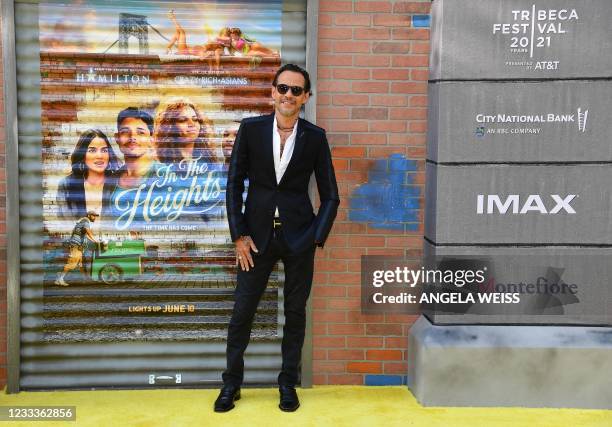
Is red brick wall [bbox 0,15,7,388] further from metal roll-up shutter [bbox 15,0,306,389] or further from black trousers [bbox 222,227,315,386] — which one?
black trousers [bbox 222,227,315,386]

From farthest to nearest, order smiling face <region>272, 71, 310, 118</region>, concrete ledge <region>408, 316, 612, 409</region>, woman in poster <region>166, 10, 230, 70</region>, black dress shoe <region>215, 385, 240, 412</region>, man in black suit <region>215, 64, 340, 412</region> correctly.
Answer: woman in poster <region>166, 10, 230, 70</region>, concrete ledge <region>408, 316, 612, 409</region>, black dress shoe <region>215, 385, 240, 412</region>, man in black suit <region>215, 64, 340, 412</region>, smiling face <region>272, 71, 310, 118</region>

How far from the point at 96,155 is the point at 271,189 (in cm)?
149

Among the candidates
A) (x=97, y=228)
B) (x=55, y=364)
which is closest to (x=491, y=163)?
(x=97, y=228)

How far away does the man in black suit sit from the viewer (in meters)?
4.61

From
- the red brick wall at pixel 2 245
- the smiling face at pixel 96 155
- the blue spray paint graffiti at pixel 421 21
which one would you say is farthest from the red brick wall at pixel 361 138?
the red brick wall at pixel 2 245

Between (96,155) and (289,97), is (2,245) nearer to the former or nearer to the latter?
(96,155)

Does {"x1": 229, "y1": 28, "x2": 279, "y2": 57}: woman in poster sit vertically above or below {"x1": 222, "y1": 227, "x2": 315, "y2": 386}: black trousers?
above

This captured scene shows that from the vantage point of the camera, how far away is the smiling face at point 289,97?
447 cm

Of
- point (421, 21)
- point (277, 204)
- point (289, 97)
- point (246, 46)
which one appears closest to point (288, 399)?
point (277, 204)

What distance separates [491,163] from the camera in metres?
4.91

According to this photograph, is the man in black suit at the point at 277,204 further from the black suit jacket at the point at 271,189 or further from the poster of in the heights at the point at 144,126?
the poster of in the heights at the point at 144,126

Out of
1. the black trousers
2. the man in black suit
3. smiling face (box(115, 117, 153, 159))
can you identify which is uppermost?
smiling face (box(115, 117, 153, 159))

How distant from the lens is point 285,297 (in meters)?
4.86

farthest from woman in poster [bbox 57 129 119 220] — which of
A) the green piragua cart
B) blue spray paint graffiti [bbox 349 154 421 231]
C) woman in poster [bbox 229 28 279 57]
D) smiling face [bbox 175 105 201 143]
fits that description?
blue spray paint graffiti [bbox 349 154 421 231]
